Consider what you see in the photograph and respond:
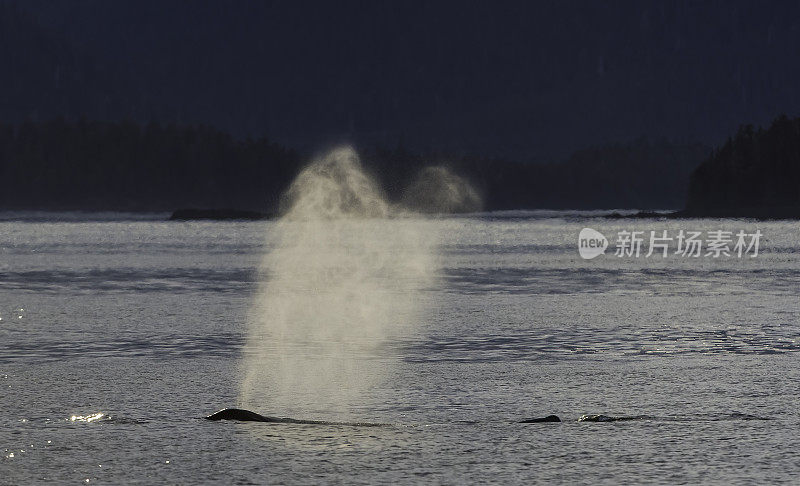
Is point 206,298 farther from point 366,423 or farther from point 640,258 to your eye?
point 640,258

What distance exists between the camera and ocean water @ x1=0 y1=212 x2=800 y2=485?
48.2 ft

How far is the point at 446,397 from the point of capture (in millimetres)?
19688

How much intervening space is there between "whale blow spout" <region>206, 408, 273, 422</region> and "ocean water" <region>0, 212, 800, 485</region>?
1.51 ft

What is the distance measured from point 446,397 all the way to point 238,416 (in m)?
3.57

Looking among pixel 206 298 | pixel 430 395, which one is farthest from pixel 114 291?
pixel 430 395

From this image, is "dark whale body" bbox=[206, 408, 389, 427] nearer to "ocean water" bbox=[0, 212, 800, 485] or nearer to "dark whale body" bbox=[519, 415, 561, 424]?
"ocean water" bbox=[0, 212, 800, 485]

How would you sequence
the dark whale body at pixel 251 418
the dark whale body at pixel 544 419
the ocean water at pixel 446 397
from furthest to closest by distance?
the dark whale body at pixel 251 418 → the dark whale body at pixel 544 419 → the ocean water at pixel 446 397

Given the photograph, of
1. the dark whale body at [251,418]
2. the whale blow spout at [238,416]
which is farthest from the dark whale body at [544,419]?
the whale blow spout at [238,416]

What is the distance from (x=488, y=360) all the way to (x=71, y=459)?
35.7ft

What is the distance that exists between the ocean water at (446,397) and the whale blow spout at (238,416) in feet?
1.51

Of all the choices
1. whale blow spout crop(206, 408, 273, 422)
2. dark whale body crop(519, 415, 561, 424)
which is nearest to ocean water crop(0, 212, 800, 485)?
dark whale body crop(519, 415, 561, 424)

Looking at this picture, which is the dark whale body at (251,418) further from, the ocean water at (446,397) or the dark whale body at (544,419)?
the dark whale body at (544,419)

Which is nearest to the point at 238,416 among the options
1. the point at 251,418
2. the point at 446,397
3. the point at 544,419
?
the point at 251,418

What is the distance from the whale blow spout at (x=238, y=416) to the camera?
1758cm
